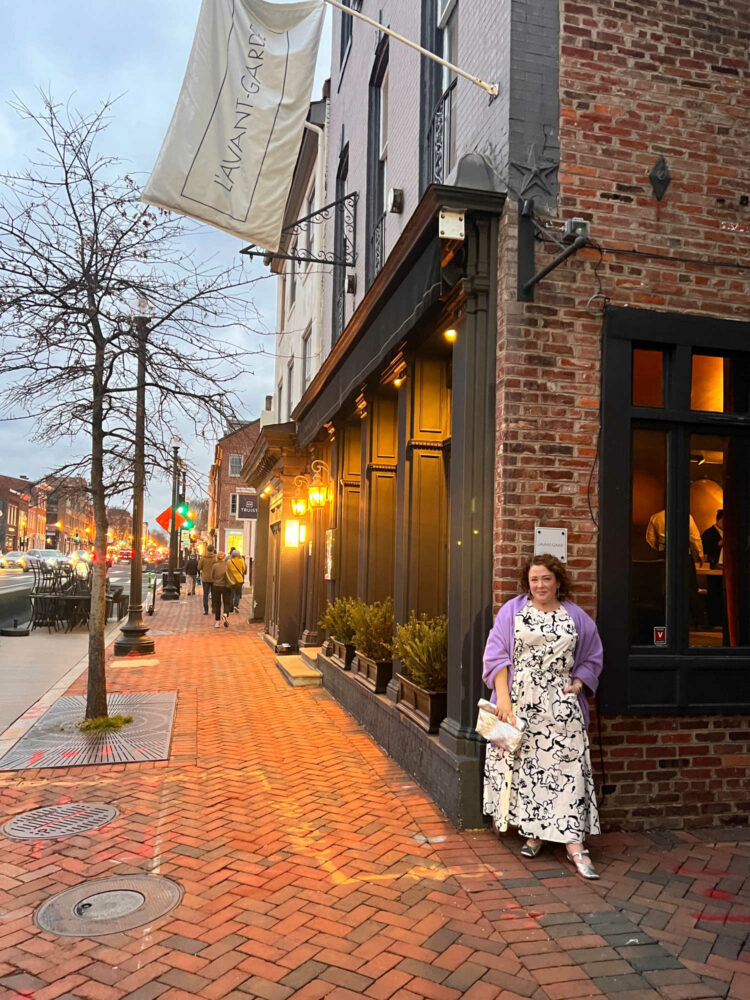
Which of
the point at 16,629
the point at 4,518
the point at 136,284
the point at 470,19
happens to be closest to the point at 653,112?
the point at 470,19

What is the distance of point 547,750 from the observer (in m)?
4.47

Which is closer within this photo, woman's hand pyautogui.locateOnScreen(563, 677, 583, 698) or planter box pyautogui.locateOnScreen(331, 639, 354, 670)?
woman's hand pyautogui.locateOnScreen(563, 677, 583, 698)

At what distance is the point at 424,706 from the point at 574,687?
5.73ft

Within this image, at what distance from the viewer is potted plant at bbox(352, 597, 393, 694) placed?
774 centimetres

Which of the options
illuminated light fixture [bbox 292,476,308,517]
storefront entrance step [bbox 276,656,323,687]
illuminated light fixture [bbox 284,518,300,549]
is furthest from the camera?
Result: illuminated light fixture [bbox 284,518,300,549]

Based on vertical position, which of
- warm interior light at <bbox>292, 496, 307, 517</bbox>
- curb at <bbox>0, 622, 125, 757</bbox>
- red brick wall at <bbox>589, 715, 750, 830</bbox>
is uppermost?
warm interior light at <bbox>292, 496, 307, 517</bbox>

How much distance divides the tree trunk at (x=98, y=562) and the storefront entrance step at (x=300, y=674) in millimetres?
3283

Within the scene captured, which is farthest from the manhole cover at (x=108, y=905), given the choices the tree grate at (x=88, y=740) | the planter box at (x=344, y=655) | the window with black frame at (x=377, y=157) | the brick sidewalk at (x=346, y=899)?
the window with black frame at (x=377, y=157)

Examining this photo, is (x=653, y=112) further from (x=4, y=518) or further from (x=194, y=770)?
(x=4, y=518)

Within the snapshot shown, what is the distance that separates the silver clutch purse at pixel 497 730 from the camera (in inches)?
175

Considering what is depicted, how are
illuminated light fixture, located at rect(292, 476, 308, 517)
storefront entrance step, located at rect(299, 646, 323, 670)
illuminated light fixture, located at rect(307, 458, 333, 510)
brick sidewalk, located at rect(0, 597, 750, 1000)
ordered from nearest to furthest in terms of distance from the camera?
1. brick sidewalk, located at rect(0, 597, 750, 1000)
2. storefront entrance step, located at rect(299, 646, 323, 670)
3. illuminated light fixture, located at rect(307, 458, 333, 510)
4. illuminated light fixture, located at rect(292, 476, 308, 517)

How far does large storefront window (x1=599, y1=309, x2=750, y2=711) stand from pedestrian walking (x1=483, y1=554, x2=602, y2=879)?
576mm

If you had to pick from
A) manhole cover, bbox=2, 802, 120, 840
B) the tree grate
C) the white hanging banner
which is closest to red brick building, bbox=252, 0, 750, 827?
the white hanging banner

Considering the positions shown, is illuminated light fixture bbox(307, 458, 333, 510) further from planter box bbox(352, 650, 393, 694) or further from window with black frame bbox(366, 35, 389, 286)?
planter box bbox(352, 650, 393, 694)
